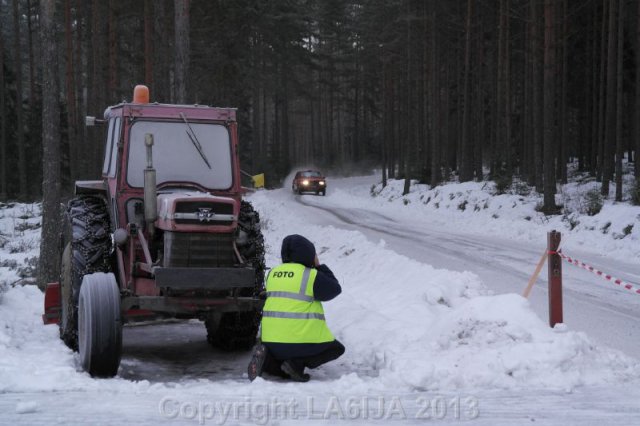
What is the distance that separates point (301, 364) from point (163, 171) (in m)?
3.00

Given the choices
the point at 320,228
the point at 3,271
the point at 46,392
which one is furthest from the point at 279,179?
the point at 46,392

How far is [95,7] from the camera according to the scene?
28406mm

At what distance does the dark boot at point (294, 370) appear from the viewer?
261 inches

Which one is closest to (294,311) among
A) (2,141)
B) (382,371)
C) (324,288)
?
(324,288)

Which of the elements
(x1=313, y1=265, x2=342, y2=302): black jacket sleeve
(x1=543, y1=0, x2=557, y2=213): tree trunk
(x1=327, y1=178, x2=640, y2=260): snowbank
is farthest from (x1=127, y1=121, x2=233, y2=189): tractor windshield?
(x1=543, y1=0, x2=557, y2=213): tree trunk

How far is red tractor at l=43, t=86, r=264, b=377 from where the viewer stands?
6945mm

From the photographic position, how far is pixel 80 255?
7645 mm

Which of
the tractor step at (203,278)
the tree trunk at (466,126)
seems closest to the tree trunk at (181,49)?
the tractor step at (203,278)

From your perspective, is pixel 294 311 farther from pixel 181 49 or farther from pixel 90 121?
pixel 181 49

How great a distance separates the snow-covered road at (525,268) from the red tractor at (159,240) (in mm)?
4471

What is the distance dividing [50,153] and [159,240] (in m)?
5.89

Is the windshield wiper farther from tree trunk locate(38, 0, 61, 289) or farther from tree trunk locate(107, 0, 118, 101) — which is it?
tree trunk locate(107, 0, 118, 101)

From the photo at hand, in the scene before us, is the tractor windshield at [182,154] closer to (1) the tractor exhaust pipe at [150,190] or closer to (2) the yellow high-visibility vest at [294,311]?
(1) the tractor exhaust pipe at [150,190]

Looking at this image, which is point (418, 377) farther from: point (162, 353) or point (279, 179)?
point (279, 179)
